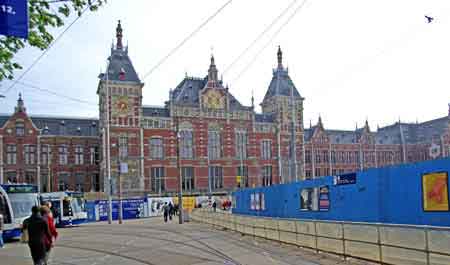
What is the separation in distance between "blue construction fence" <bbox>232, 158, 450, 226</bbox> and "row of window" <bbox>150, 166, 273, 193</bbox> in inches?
1391

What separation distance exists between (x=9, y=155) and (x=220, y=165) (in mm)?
26430

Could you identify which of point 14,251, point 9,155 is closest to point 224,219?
point 14,251

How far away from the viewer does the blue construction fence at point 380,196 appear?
14.7 m

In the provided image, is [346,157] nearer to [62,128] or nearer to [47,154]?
[62,128]

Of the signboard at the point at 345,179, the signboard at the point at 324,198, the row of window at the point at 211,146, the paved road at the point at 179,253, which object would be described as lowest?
A: the paved road at the point at 179,253

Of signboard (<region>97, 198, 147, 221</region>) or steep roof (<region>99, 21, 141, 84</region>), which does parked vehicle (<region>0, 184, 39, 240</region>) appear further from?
steep roof (<region>99, 21, 141, 84</region>)

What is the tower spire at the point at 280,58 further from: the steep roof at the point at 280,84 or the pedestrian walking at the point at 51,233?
the pedestrian walking at the point at 51,233

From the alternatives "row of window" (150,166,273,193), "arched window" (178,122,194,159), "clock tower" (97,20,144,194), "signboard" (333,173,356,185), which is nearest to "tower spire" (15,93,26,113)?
"clock tower" (97,20,144,194)

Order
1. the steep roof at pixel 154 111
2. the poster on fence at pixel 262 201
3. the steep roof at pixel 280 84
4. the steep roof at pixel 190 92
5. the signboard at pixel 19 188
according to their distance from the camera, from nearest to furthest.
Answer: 1. the signboard at pixel 19 188
2. the poster on fence at pixel 262 201
3. the steep roof at pixel 154 111
4. the steep roof at pixel 190 92
5. the steep roof at pixel 280 84

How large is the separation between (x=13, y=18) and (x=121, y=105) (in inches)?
2087

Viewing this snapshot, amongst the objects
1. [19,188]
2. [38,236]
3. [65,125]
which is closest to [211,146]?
[65,125]

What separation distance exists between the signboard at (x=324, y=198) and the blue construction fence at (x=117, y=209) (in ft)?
103

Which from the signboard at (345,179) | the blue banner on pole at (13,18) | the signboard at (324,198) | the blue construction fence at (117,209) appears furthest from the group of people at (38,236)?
the blue construction fence at (117,209)

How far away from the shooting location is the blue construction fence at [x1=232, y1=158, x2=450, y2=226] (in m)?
14.7
